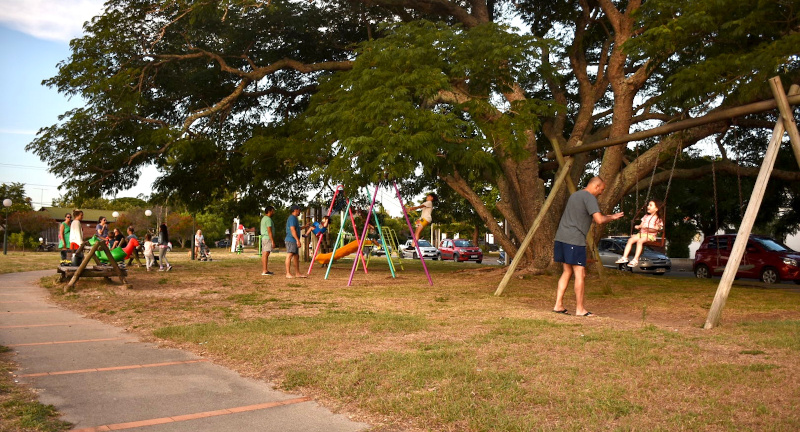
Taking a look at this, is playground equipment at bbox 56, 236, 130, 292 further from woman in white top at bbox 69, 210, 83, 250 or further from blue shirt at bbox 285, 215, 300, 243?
blue shirt at bbox 285, 215, 300, 243

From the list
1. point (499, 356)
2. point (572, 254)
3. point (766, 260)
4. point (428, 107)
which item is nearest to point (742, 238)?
point (572, 254)

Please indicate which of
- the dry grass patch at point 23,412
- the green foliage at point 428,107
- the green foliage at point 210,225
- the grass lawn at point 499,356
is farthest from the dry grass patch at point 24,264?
the green foliage at point 210,225

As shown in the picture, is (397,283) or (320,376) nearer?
(320,376)

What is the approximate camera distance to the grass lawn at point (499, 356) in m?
4.51

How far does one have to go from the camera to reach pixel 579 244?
932 cm

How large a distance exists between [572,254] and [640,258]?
23.4 m

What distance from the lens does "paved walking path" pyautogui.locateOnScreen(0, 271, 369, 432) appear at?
4.49m

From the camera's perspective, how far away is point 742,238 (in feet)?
28.4

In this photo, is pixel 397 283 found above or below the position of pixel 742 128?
below

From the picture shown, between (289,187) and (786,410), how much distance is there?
23.7m

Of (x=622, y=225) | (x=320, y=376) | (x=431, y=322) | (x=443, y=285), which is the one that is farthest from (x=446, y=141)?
(x=622, y=225)

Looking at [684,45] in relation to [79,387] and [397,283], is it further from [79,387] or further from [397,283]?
[79,387]

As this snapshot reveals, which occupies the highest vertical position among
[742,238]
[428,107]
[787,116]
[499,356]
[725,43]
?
[725,43]

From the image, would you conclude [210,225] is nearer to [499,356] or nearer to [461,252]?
[461,252]
